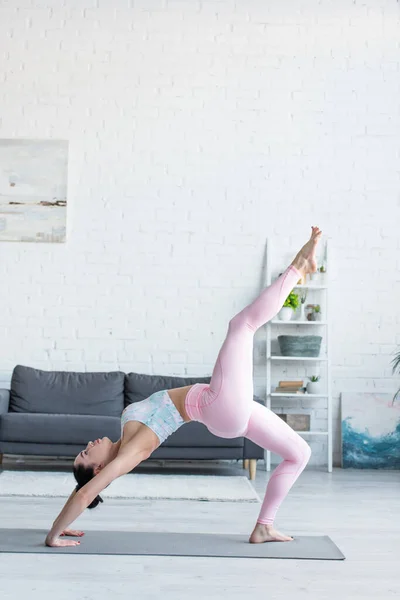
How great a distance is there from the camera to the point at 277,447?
3.49 meters

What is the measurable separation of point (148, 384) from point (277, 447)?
2.77 meters

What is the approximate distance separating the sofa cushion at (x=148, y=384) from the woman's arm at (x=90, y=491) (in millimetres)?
2857

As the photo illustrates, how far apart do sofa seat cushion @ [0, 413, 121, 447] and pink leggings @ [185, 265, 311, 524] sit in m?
2.25

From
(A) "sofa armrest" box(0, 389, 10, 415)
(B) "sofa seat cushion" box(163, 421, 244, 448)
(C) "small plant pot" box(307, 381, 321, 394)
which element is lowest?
(B) "sofa seat cushion" box(163, 421, 244, 448)

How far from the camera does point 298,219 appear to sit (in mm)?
6648

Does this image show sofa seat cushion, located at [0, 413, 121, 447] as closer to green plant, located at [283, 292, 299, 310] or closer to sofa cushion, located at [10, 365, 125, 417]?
sofa cushion, located at [10, 365, 125, 417]

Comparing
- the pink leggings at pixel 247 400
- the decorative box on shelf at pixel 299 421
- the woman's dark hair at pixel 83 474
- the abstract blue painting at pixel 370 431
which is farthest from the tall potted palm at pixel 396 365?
the woman's dark hair at pixel 83 474

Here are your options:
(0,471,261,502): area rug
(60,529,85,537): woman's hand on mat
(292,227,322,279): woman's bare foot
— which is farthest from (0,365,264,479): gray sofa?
(292,227,322,279): woman's bare foot

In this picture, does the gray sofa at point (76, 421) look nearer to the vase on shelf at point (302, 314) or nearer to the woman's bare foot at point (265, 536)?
the vase on shelf at point (302, 314)

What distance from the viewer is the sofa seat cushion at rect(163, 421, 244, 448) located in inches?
220

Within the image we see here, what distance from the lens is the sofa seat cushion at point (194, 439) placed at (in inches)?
220

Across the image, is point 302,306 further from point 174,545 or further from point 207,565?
point 207,565

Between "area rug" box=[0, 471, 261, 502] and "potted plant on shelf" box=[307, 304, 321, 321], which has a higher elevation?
"potted plant on shelf" box=[307, 304, 321, 321]

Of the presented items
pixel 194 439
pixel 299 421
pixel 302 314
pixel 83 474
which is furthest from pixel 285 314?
pixel 83 474
